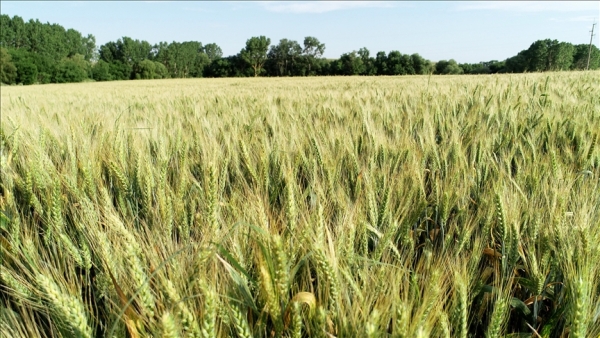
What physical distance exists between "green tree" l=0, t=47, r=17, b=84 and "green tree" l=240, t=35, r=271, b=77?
32.6 meters

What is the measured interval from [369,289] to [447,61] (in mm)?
55497

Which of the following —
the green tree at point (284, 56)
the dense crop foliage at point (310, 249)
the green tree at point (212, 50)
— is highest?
the green tree at point (212, 50)

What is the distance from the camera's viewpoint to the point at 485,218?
3.43ft

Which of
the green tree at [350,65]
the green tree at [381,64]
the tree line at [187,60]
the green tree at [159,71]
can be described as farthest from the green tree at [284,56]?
the green tree at [159,71]

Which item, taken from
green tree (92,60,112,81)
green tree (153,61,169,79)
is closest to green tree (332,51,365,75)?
green tree (153,61,169,79)

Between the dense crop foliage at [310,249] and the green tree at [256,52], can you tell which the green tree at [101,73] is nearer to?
the green tree at [256,52]

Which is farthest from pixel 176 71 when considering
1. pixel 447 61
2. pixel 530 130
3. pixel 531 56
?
pixel 530 130

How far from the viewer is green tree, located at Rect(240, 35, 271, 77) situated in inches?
2498

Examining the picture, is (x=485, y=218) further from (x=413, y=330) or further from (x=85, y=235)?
(x=85, y=235)

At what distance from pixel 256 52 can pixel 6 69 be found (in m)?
37.1

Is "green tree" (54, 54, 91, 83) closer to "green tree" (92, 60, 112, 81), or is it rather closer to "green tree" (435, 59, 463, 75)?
"green tree" (92, 60, 112, 81)

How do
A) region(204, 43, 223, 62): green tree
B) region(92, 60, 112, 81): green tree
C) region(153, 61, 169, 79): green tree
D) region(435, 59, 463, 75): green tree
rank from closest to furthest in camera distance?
region(435, 59, 463, 75): green tree, region(92, 60, 112, 81): green tree, region(153, 61, 169, 79): green tree, region(204, 43, 223, 62): green tree

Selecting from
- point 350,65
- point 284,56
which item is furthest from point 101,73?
point 350,65

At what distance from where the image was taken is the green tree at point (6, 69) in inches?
1554
